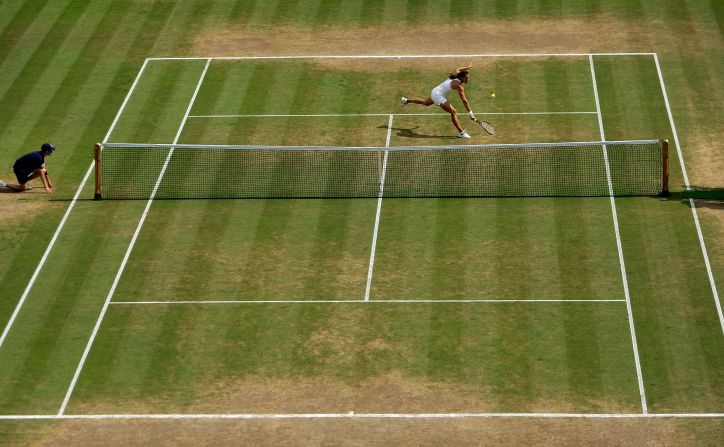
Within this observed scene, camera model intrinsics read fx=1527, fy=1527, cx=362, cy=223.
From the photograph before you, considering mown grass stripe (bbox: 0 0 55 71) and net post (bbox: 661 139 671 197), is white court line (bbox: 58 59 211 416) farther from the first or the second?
net post (bbox: 661 139 671 197)

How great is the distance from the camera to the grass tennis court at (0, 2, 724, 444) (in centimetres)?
3147

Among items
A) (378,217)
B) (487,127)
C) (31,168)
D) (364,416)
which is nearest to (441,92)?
(487,127)

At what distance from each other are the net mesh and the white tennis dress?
1821 mm

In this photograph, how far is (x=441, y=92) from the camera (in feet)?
141

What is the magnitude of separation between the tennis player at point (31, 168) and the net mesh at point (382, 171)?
5.46 ft

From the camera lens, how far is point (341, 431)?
1193 inches

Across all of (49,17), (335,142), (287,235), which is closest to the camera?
(287,235)

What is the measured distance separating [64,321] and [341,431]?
25.6 ft

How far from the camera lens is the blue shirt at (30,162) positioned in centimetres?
3975

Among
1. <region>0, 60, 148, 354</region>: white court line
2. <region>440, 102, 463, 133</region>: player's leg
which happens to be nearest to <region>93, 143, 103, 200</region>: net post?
<region>0, 60, 148, 354</region>: white court line

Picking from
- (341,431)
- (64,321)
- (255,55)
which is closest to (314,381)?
(341,431)

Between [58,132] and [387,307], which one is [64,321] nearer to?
[387,307]

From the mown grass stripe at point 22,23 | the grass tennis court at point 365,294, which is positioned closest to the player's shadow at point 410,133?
the grass tennis court at point 365,294

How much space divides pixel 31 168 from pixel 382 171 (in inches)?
364
